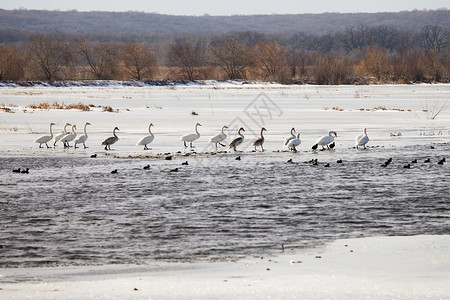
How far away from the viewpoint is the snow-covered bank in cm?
631

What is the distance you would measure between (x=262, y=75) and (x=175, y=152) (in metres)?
52.9

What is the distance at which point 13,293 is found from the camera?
641cm

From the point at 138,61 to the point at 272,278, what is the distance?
66526 millimetres

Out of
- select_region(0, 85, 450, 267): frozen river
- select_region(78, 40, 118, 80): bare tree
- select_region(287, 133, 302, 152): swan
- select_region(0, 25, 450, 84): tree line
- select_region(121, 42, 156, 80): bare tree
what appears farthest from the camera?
select_region(121, 42, 156, 80): bare tree

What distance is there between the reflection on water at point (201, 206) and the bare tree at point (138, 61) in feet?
181

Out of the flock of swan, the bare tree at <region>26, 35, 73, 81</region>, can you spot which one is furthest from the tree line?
the flock of swan

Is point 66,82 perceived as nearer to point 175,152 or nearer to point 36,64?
point 36,64

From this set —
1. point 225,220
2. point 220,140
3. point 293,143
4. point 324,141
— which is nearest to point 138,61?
point 220,140

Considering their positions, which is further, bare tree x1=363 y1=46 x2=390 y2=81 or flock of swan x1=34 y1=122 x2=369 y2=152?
bare tree x1=363 y1=46 x2=390 y2=81

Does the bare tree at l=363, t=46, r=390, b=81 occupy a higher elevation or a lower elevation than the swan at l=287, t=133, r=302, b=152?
higher

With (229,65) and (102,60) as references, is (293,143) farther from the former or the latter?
(229,65)

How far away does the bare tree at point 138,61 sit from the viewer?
71.6 m

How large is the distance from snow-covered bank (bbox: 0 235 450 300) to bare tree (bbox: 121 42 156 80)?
6415cm

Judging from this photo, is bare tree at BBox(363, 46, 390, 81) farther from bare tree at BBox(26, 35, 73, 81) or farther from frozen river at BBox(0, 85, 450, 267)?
frozen river at BBox(0, 85, 450, 267)
